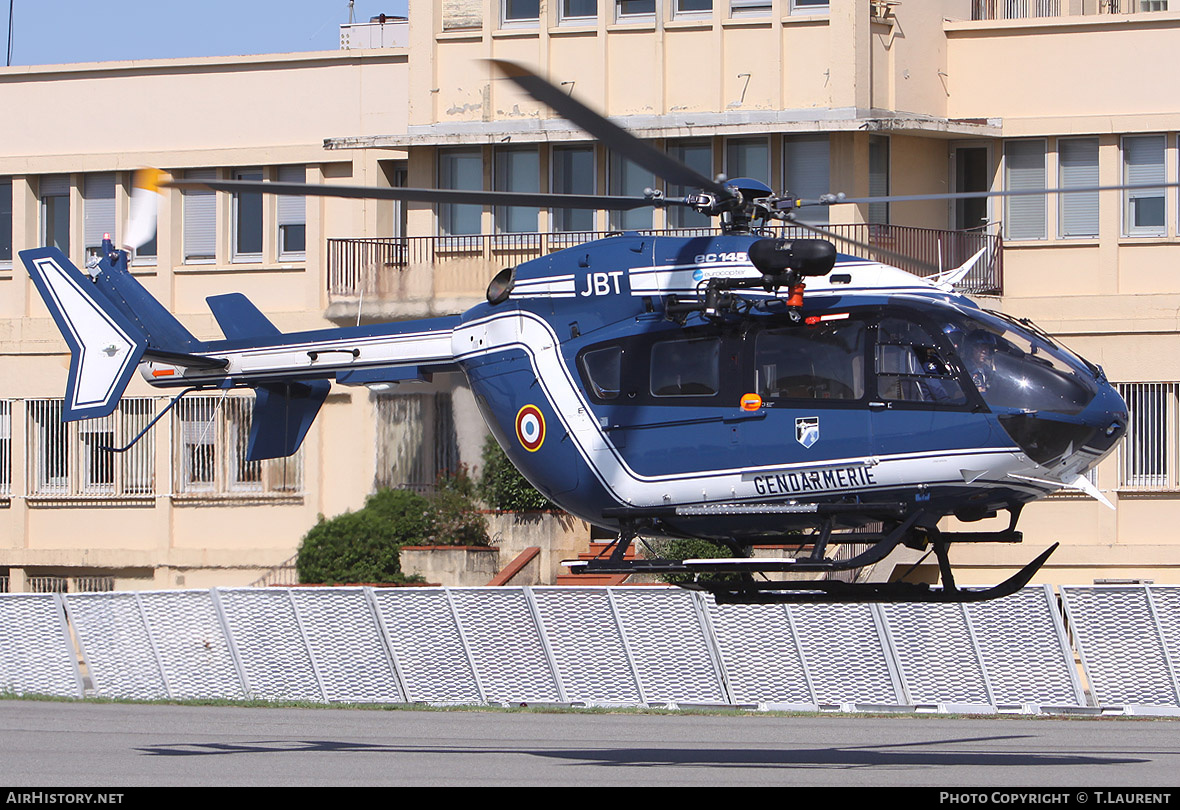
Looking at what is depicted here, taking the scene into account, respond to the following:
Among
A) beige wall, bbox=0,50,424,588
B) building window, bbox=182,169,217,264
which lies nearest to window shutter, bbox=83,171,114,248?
beige wall, bbox=0,50,424,588

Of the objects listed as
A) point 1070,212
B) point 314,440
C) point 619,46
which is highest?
point 619,46

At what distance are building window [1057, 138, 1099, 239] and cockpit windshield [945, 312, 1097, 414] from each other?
19.1m

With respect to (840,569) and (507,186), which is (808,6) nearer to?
(507,186)

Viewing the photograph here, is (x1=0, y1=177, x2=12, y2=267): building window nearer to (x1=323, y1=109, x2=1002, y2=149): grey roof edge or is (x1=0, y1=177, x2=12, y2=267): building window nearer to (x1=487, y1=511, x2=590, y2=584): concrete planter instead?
(x1=323, y1=109, x2=1002, y2=149): grey roof edge

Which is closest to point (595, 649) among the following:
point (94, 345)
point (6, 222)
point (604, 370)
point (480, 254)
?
point (94, 345)

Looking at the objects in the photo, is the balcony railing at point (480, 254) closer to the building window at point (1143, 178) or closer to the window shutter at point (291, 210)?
the window shutter at point (291, 210)

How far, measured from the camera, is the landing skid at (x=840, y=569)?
1460cm

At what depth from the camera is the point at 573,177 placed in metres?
33.9

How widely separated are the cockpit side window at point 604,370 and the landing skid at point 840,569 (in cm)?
146

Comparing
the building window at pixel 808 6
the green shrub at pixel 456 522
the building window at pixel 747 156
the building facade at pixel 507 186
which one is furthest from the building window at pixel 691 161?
the green shrub at pixel 456 522
